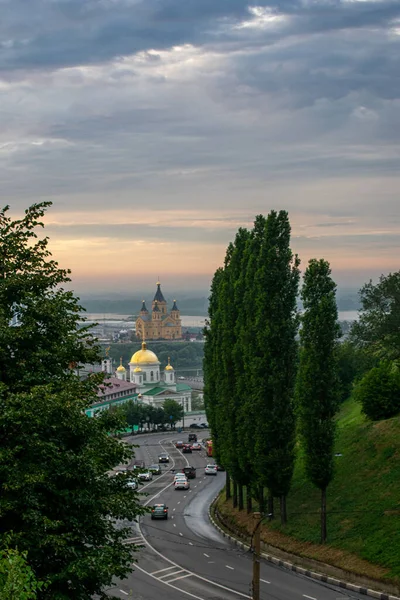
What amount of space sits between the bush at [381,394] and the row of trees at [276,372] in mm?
58

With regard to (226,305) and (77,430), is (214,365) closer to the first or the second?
(226,305)

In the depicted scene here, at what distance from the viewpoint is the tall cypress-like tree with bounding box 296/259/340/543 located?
37938mm

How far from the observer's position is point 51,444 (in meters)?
20.2

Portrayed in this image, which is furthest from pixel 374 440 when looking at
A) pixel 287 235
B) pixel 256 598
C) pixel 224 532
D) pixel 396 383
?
pixel 256 598

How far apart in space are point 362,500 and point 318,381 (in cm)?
587

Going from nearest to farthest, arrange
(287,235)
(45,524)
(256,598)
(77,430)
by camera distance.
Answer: (45,524) < (77,430) < (256,598) < (287,235)

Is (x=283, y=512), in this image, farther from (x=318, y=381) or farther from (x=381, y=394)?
(x=381, y=394)

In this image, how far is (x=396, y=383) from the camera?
164ft

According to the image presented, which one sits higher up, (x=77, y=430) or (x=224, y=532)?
(x=77, y=430)

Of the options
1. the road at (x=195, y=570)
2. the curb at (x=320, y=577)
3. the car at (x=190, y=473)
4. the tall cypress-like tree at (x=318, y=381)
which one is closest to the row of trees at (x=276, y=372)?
the tall cypress-like tree at (x=318, y=381)

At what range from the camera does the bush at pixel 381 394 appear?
1966 inches

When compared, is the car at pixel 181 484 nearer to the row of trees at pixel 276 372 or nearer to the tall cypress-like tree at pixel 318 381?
the row of trees at pixel 276 372

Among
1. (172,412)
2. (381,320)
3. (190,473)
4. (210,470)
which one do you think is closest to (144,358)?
(172,412)

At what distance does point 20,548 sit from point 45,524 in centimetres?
81
